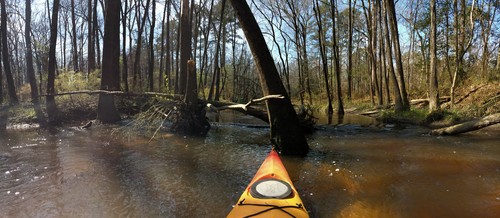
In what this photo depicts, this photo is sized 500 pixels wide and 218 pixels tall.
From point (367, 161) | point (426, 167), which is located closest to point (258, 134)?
point (367, 161)

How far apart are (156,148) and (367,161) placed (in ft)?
17.7

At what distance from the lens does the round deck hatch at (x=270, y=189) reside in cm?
353

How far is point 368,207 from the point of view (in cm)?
445

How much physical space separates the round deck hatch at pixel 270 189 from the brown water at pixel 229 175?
0.91m

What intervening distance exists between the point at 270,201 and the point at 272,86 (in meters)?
4.44

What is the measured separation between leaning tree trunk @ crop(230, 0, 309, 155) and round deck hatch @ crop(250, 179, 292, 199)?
369cm

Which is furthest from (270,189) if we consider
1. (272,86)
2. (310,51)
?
(310,51)

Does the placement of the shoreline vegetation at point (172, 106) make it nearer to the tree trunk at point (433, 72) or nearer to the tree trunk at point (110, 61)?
the tree trunk at point (433, 72)

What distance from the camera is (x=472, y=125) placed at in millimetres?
8719

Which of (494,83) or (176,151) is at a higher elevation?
(494,83)

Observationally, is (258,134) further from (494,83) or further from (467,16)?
(467,16)

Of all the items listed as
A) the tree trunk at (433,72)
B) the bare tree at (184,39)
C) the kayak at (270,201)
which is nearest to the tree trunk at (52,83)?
the bare tree at (184,39)

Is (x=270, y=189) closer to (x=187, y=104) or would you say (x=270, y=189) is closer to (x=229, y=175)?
(x=229, y=175)

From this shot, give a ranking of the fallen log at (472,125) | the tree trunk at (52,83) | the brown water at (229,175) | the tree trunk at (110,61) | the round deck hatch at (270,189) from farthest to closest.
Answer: the tree trunk at (52,83)
the tree trunk at (110,61)
the fallen log at (472,125)
the brown water at (229,175)
the round deck hatch at (270,189)
